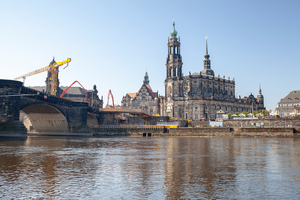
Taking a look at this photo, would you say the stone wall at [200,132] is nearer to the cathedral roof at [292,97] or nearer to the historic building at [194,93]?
the historic building at [194,93]

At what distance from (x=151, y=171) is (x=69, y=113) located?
71.6m

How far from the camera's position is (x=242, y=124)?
102 meters

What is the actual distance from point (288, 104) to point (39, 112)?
321 feet

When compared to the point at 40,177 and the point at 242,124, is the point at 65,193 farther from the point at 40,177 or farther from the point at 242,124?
the point at 242,124

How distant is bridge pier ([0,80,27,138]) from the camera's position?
2340 inches

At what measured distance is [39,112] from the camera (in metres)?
83.5

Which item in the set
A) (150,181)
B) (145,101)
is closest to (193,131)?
(150,181)

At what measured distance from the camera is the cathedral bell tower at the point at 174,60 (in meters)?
134

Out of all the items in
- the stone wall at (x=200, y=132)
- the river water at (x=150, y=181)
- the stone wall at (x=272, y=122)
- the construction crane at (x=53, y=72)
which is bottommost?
the river water at (x=150, y=181)

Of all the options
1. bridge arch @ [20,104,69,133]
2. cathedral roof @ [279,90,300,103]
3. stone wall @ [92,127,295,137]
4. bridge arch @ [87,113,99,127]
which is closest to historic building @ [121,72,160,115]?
bridge arch @ [87,113,99,127]

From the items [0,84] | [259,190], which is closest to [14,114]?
[0,84]

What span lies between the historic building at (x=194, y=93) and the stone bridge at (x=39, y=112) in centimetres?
4130

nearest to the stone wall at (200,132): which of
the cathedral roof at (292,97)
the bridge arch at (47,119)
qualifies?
the bridge arch at (47,119)

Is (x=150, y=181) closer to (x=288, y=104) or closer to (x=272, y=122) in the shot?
(x=272, y=122)
